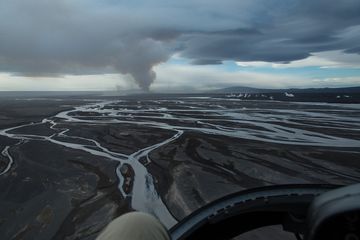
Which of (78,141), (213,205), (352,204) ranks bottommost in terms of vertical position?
(78,141)

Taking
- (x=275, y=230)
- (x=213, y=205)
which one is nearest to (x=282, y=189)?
(x=213, y=205)

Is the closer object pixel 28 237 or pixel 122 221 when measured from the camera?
pixel 122 221

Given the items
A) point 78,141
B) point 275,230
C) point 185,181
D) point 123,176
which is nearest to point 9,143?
point 78,141

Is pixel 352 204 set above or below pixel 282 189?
above

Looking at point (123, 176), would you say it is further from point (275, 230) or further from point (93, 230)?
point (275, 230)

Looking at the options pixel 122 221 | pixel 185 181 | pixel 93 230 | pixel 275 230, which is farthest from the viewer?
pixel 185 181

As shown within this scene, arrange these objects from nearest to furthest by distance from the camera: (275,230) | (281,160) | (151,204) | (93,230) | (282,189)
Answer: (282,189) < (275,230) < (93,230) < (151,204) < (281,160)

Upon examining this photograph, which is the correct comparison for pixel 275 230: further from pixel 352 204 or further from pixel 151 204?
pixel 352 204
